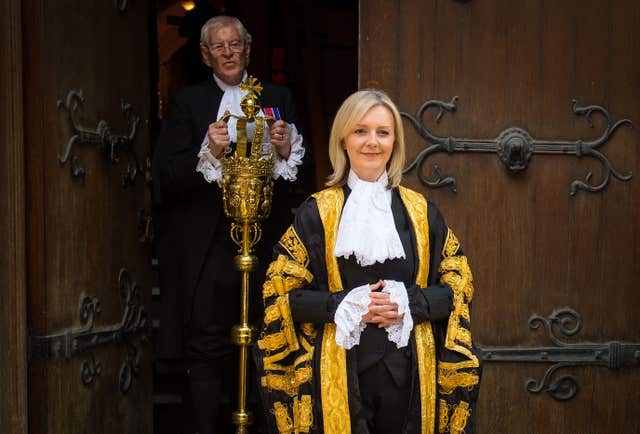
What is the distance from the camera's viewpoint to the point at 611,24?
3387 millimetres

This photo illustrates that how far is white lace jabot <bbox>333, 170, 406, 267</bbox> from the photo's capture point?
238cm

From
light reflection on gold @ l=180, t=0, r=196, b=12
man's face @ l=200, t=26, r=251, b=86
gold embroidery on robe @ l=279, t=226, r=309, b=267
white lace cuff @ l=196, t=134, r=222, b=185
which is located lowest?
gold embroidery on robe @ l=279, t=226, r=309, b=267

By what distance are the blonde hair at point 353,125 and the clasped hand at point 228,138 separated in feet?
1.97

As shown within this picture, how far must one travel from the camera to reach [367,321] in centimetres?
234

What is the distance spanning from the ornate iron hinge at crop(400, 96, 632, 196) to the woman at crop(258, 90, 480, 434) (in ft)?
2.82

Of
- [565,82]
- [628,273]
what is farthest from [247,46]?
[628,273]

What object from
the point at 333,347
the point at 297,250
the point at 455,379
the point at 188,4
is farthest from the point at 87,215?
the point at 188,4

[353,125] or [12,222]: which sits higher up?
[353,125]

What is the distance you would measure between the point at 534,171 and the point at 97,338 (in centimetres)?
184

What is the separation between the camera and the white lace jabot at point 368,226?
2381 mm

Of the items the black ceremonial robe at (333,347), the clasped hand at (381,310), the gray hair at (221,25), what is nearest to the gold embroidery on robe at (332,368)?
the black ceremonial robe at (333,347)

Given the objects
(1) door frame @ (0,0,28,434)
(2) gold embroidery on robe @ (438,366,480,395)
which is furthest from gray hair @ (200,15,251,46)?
(2) gold embroidery on robe @ (438,366,480,395)

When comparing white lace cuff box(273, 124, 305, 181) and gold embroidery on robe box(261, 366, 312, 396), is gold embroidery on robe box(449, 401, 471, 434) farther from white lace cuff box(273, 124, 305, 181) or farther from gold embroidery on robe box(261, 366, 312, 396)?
white lace cuff box(273, 124, 305, 181)

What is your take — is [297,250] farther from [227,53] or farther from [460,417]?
[227,53]
